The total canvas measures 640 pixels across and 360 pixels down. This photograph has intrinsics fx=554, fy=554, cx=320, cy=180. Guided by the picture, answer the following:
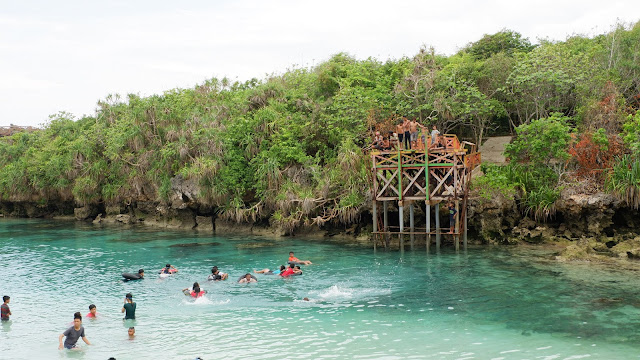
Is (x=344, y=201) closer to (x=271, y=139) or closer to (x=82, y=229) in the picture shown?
(x=271, y=139)

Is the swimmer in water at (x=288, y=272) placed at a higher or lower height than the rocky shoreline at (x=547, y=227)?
lower

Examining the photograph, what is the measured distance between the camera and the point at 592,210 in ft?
85.0

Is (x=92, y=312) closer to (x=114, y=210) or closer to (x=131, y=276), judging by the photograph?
(x=131, y=276)

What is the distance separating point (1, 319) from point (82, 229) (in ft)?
84.1

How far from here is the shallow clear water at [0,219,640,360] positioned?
1361 centimetres

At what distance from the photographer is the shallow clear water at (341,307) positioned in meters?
13.6

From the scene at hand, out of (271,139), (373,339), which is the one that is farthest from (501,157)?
(373,339)

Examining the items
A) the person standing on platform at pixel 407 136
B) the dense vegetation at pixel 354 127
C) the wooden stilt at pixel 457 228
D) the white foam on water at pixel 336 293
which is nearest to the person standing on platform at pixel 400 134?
the person standing on platform at pixel 407 136

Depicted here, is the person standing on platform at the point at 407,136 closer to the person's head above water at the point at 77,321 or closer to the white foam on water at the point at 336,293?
the white foam on water at the point at 336,293

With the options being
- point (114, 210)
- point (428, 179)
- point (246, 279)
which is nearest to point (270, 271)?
point (246, 279)

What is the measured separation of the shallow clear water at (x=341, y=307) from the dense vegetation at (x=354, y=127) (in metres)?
5.14

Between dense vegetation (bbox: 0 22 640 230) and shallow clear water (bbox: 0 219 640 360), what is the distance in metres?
5.14

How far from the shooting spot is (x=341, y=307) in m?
17.2

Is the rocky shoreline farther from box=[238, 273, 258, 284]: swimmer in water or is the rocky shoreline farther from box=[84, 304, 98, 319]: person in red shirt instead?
box=[84, 304, 98, 319]: person in red shirt
